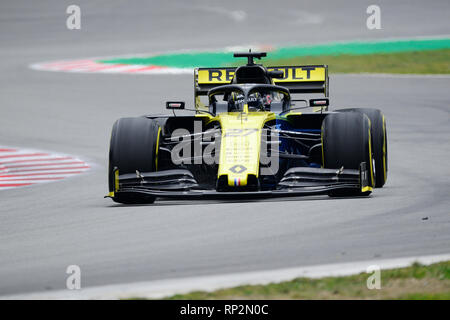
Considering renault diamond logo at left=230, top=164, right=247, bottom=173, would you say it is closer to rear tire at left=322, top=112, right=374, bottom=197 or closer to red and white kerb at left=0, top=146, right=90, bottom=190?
rear tire at left=322, top=112, right=374, bottom=197

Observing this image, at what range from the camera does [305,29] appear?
4019 centimetres

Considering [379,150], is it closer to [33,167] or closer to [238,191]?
[238,191]

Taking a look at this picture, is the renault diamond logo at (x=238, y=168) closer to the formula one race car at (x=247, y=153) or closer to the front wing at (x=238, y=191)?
the formula one race car at (x=247, y=153)

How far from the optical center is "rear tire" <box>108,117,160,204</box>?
11.4 m

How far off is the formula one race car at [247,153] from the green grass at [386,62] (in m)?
15.6

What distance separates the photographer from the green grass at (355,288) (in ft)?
21.7

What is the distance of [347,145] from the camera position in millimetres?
11070

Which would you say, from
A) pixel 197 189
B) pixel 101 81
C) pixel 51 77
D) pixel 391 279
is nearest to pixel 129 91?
pixel 101 81

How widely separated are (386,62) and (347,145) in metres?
19.2

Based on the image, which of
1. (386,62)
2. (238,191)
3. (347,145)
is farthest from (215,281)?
(386,62)

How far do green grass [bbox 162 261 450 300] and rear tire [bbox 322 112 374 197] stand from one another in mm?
3781

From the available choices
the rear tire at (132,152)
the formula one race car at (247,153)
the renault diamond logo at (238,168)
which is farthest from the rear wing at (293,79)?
the renault diamond logo at (238,168)

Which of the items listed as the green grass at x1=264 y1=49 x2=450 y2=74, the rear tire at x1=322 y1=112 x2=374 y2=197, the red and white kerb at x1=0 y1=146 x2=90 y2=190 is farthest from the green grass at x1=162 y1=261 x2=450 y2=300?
the green grass at x1=264 y1=49 x2=450 y2=74
